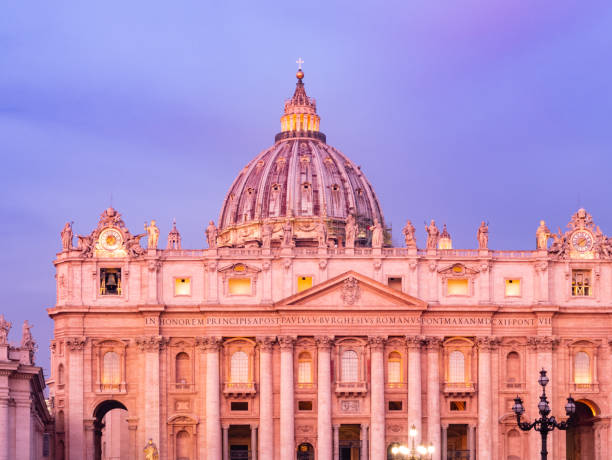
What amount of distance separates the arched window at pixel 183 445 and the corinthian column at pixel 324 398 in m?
9.81

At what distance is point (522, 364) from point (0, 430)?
5716cm

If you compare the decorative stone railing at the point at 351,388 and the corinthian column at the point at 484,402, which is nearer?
the decorative stone railing at the point at 351,388

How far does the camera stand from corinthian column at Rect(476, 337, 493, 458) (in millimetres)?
117688

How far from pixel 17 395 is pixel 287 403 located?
42399 millimetres

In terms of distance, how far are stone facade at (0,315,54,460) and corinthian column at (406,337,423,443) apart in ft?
125

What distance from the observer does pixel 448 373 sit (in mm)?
119812

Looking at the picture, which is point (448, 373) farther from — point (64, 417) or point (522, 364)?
point (64, 417)

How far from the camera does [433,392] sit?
11831 centimetres

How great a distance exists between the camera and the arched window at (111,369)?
118 metres

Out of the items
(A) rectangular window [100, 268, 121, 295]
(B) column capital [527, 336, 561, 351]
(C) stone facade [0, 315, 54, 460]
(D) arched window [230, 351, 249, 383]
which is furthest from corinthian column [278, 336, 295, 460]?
(C) stone facade [0, 315, 54, 460]

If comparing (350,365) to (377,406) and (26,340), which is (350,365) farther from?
(26,340)

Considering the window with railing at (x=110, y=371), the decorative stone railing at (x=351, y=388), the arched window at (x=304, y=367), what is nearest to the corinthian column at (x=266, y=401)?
the arched window at (x=304, y=367)

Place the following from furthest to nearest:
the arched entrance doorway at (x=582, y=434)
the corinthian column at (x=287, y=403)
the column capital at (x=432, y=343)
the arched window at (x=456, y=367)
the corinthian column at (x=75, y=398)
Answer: the arched entrance doorway at (x=582, y=434), the arched window at (x=456, y=367), the column capital at (x=432, y=343), the corinthian column at (x=287, y=403), the corinthian column at (x=75, y=398)

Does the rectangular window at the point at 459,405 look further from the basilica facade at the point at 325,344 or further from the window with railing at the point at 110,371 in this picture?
the window with railing at the point at 110,371
